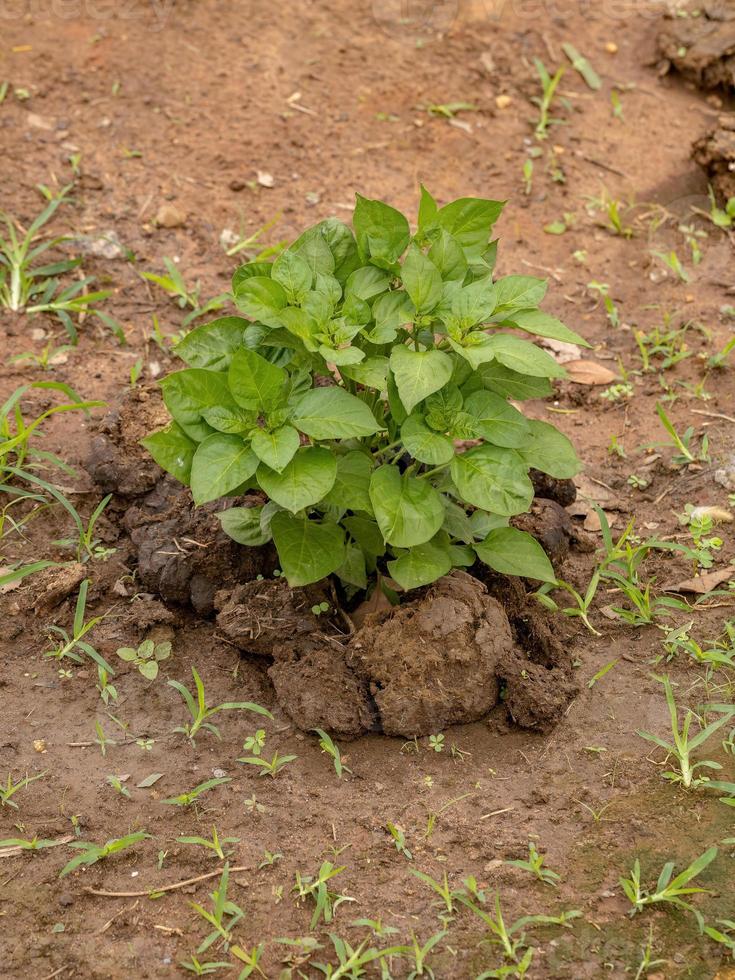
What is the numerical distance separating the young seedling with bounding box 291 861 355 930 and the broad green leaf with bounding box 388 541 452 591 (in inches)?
27.2

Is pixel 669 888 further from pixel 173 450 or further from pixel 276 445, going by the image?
pixel 173 450

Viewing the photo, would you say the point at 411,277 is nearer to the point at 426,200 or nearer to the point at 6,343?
the point at 426,200

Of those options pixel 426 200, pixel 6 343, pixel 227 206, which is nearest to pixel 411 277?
pixel 426 200

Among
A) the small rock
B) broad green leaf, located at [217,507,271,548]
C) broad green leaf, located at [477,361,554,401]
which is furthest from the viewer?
the small rock

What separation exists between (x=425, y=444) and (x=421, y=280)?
15.7 inches

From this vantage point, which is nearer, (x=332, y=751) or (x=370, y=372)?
(x=370, y=372)

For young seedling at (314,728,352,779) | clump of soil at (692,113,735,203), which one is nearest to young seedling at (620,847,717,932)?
young seedling at (314,728,352,779)

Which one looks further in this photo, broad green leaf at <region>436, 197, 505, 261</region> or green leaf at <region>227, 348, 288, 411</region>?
broad green leaf at <region>436, 197, 505, 261</region>

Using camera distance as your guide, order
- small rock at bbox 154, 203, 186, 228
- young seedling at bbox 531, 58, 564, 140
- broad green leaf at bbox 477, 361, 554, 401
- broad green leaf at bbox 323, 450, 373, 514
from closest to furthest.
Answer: broad green leaf at bbox 323, 450, 373, 514 < broad green leaf at bbox 477, 361, 554, 401 < small rock at bbox 154, 203, 186, 228 < young seedling at bbox 531, 58, 564, 140

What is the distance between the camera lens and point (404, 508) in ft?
8.52

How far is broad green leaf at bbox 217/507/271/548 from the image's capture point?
9.50ft

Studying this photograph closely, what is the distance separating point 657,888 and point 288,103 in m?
4.00

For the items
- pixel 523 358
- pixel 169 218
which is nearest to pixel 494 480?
pixel 523 358

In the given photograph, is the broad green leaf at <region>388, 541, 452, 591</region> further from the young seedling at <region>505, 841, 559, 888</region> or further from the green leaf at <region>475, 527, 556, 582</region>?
the young seedling at <region>505, 841, 559, 888</region>
